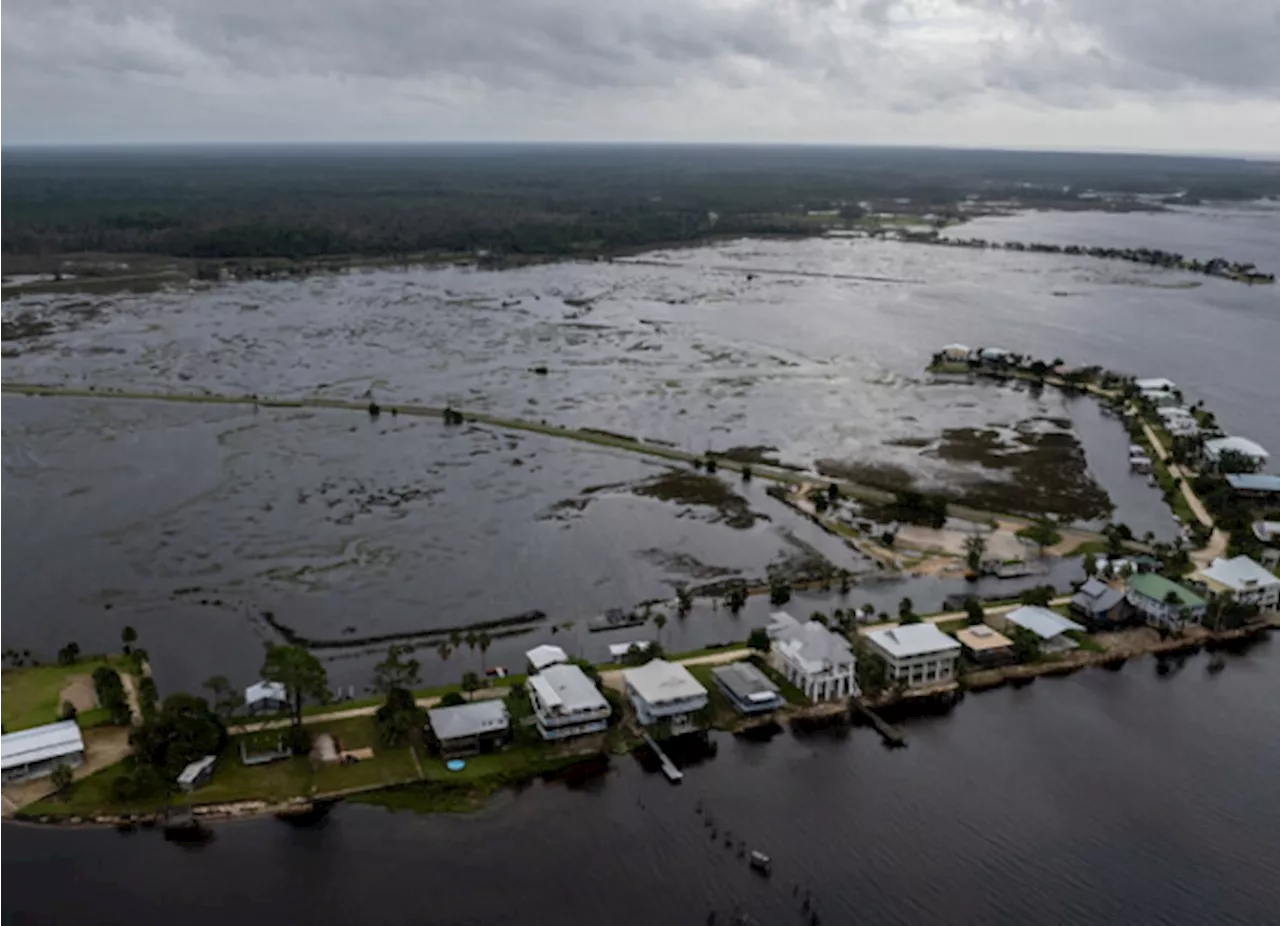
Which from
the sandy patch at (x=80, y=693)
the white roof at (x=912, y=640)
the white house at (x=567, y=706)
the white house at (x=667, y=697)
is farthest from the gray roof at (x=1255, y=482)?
the sandy patch at (x=80, y=693)

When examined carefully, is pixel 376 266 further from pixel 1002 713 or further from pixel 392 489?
pixel 1002 713

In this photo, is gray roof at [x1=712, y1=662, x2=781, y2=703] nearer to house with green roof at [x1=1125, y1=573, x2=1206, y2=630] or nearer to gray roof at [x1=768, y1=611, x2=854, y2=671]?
gray roof at [x1=768, y1=611, x2=854, y2=671]

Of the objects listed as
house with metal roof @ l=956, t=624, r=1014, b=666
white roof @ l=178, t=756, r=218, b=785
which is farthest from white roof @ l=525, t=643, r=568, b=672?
house with metal roof @ l=956, t=624, r=1014, b=666

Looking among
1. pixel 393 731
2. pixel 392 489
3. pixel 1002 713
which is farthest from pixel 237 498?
pixel 1002 713

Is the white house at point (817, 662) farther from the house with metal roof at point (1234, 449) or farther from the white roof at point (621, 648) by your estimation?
the house with metal roof at point (1234, 449)

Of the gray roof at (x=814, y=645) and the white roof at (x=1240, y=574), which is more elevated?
the white roof at (x=1240, y=574)

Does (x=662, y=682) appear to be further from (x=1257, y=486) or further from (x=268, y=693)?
(x=1257, y=486)
